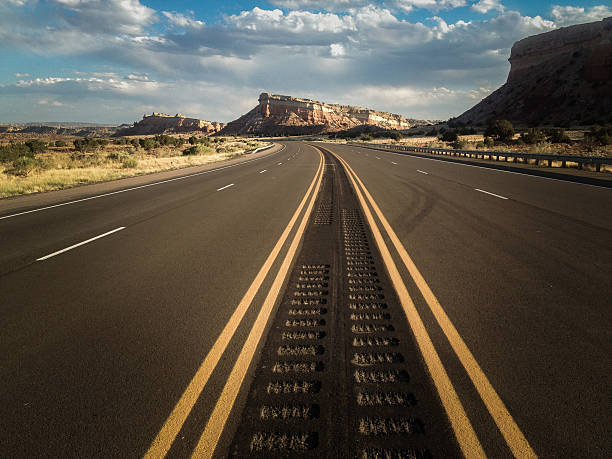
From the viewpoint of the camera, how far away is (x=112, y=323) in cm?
362

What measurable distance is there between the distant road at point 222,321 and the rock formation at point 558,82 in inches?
2908

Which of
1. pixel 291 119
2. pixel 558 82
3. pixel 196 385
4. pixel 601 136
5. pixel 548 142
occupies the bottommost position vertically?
pixel 196 385

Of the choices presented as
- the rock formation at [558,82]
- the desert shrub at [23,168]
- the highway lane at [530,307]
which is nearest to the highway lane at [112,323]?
the highway lane at [530,307]

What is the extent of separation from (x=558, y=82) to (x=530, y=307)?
336 ft

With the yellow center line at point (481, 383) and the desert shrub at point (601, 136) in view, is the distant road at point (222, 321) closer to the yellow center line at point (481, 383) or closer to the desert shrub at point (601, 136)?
the yellow center line at point (481, 383)

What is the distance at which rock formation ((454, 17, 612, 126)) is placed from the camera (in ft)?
232

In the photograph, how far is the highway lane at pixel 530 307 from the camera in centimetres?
231

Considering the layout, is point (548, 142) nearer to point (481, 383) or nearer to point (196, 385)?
point (481, 383)

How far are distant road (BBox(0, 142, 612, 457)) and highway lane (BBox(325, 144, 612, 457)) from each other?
16mm

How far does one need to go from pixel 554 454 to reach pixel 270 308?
2.58 m

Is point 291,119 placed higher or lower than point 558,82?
higher

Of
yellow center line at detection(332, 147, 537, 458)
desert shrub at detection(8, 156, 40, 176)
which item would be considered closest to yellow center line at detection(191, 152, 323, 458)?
yellow center line at detection(332, 147, 537, 458)

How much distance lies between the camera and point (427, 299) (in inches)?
155

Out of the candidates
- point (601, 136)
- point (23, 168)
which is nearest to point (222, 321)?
point (23, 168)
